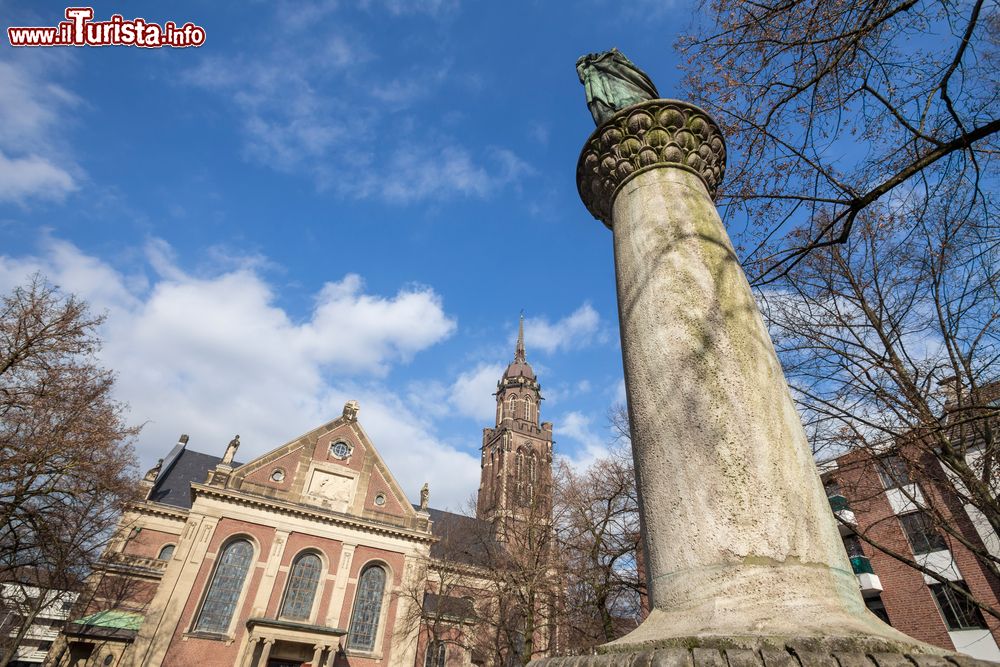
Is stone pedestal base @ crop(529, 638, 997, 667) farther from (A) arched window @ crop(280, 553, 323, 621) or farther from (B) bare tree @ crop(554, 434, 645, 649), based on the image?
(A) arched window @ crop(280, 553, 323, 621)

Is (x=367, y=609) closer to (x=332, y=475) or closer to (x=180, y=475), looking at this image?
(x=332, y=475)

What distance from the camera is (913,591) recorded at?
63.4 ft

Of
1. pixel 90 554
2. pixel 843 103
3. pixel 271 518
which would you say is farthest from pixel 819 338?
pixel 271 518

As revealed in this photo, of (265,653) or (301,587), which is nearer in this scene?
(265,653)

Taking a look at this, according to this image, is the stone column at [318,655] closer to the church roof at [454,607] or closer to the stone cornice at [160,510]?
the church roof at [454,607]

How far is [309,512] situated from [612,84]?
27560mm

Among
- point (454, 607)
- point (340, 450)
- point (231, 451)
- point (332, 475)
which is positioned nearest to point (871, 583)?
point (454, 607)

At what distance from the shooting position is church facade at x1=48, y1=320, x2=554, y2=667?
22047 mm

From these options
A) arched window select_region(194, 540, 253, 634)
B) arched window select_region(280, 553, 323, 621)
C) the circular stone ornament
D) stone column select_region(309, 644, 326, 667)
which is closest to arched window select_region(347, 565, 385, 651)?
stone column select_region(309, 644, 326, 667)

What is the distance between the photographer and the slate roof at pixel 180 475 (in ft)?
107

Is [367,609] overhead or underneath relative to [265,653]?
overhead

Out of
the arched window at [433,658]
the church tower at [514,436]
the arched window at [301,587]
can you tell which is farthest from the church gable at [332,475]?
the church tower at [514,436]

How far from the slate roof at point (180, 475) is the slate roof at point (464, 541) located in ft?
53.1

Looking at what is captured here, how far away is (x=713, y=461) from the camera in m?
2.40
